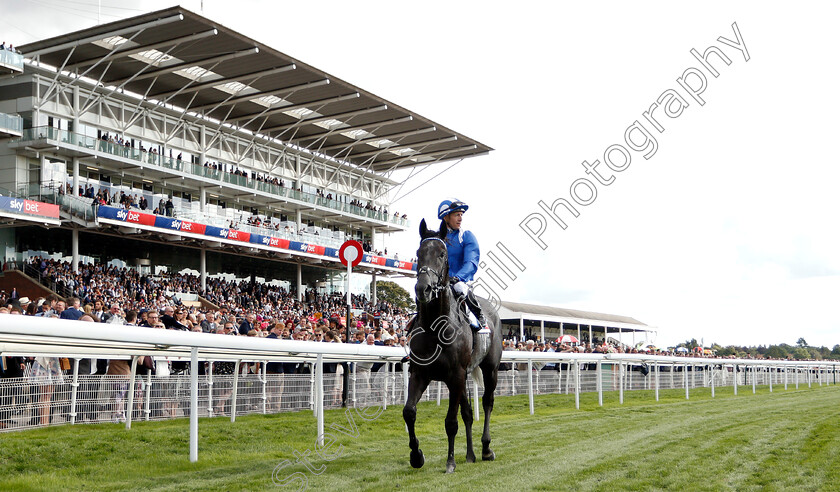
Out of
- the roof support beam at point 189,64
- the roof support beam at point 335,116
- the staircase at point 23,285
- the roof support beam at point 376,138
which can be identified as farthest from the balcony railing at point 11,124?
the roof support beam at point 376,138

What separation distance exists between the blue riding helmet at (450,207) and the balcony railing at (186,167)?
29281 mm

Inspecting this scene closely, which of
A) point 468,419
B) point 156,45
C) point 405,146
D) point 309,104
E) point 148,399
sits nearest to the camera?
point 468,419

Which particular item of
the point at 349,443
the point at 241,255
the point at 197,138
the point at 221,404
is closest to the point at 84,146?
the point at 197,138

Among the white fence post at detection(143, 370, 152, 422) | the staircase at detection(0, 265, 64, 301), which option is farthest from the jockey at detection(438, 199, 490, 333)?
the staircase at detection(0, 265, 64, 301)

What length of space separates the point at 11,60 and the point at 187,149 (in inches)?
457

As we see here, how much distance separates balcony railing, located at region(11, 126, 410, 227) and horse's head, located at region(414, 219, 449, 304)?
2954cm

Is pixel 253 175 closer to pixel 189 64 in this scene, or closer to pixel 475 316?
pixel 189 64

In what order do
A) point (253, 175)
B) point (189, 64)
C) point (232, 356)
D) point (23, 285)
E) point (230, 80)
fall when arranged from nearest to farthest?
Answer: point (232, 356) → point (23, 285) → point (189, 64) → point (230, 80) → point (253, 175)

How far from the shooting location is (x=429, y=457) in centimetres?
631

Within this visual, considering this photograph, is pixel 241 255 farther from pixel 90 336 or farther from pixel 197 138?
pixel 90 336

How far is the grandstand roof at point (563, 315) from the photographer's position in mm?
44469

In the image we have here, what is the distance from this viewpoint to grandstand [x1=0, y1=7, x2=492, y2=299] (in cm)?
3080

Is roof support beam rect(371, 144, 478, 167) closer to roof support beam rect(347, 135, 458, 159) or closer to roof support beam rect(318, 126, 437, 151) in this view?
roof support beam rect(347, 135, 458, 159)

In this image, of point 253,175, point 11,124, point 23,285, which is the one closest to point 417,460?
point 23,285
